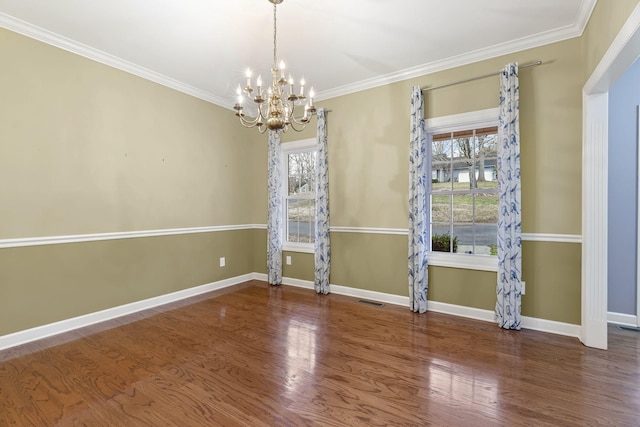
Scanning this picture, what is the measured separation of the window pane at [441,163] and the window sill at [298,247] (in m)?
2.02

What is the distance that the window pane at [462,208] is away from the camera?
11.4 feet

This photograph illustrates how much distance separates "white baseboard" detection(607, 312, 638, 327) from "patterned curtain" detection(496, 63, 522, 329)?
1.03m

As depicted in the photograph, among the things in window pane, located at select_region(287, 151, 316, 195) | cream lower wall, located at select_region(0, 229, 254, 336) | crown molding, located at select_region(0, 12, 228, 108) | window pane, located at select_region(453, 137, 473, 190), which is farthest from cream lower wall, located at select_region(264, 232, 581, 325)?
crown molding, located at select_region(0, 12, 228, 108)

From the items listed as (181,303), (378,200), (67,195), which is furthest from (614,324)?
(67,195)

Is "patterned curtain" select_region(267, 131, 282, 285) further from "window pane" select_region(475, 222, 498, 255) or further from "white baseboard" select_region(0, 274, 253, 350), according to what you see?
"window pane" select_region(475, 222, 498, 255)

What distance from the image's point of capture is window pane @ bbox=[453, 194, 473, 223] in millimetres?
3475

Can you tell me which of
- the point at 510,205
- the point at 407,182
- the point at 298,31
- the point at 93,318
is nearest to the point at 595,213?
the point at 510,205

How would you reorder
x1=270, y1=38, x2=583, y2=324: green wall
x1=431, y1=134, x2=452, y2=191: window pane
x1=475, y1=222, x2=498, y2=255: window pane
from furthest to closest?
x1=431, y1=134, x2=452, y2=191: window pane, x1=475, y1=222, x2=498, y2=255: window pane, x1=270, y1=38, x2=583, y2=324: green wall

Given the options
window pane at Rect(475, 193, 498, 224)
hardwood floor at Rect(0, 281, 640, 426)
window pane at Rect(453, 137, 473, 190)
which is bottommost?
hardwood floor at Rect(0, 281, 640, 426)

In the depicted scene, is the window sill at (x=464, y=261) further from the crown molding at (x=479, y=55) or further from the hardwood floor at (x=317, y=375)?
the crown molding at (x=479, y=55)

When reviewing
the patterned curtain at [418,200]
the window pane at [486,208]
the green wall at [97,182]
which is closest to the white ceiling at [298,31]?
the green wall at [97,182]

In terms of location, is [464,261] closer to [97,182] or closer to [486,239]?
[486,239]

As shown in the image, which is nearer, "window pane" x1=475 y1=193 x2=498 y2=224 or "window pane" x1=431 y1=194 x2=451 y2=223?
"window pane" x1=475 y1=193 x2=498 y2=224

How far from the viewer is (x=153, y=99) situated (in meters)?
3.74
